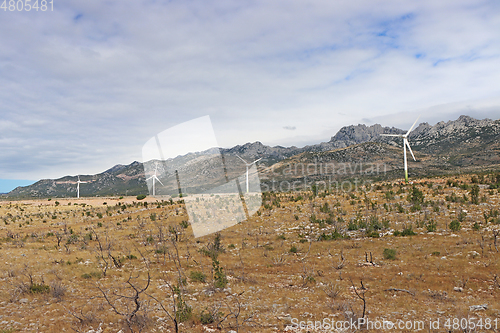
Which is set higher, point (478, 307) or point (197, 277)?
point (197, 277)

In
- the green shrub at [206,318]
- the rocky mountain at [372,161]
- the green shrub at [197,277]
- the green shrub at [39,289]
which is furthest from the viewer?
the rocky mountain at [372,161]

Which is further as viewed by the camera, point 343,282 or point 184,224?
point 184,224

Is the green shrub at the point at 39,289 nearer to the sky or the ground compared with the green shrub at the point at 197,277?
nearer to the sky

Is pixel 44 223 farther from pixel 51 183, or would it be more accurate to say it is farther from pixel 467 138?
pixel 51 183

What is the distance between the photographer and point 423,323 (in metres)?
7.08

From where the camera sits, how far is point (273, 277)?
11680 millimetres

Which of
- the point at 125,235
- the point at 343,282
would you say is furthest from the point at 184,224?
the point at 343,282

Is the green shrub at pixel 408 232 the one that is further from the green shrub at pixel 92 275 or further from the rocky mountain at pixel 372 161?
the rocky mountain at pixel 372 161

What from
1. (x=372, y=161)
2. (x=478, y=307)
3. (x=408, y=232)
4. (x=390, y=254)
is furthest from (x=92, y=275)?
(x=372, y=161)

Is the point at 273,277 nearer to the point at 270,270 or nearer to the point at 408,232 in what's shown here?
the point at 270,270

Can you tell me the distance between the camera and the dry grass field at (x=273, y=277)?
765 centimetres

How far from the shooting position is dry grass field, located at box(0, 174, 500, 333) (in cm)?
765

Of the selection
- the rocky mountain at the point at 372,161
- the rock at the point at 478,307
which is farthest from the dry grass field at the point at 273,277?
the rocky mountain at the point at 372,161

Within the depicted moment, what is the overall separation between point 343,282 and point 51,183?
246433mm
